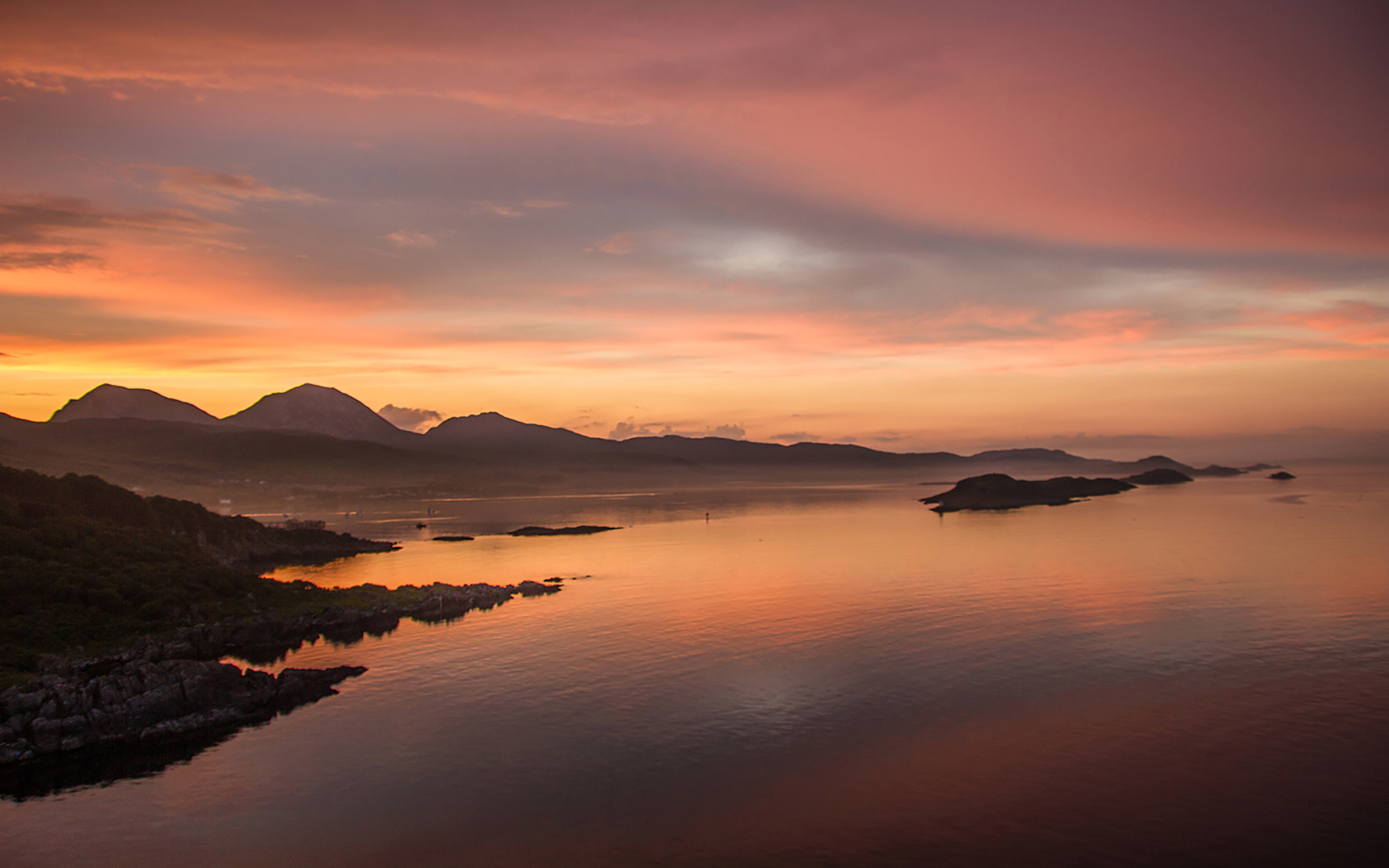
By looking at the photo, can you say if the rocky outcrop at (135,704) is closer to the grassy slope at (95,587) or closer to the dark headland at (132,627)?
the dark headland at (132,627)

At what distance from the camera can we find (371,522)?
16488cm

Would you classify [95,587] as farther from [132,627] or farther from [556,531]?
[556,531]

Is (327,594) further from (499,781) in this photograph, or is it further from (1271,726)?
(1271,726)

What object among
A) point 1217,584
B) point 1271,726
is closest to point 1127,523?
point 1217,584

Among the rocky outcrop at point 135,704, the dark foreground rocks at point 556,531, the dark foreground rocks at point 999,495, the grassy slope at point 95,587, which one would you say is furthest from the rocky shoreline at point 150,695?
the dark foreground rocks at point 999,495

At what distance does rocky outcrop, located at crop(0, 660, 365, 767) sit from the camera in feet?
102

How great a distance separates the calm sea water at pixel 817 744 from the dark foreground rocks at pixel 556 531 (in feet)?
205

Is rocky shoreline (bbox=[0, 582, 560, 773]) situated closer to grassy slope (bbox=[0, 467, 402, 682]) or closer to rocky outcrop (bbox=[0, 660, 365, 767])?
rocky outcrop (bbox=[0, 660, 365, 767])

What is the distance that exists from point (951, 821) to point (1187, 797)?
315 inches

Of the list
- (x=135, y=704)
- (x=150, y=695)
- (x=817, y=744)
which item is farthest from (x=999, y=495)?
(x=135, y=704)

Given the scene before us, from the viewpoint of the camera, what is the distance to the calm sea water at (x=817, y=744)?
23.2m

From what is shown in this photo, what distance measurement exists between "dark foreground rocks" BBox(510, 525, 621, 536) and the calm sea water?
205 ft

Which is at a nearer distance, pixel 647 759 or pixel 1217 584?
pixel 647 759

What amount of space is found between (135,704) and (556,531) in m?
95.9
